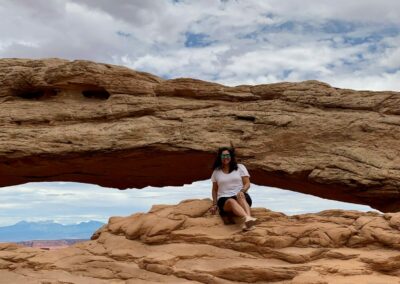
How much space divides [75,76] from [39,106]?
2.03m

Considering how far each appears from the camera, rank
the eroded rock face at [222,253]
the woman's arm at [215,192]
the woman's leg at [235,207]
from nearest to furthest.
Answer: the eroded rock face at [222,253] → the woman's leg at [235,207] → the woman's arm at [215,192]

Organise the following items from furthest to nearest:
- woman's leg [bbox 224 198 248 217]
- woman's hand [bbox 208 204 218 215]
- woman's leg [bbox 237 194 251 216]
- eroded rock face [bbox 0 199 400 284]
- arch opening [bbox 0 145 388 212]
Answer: arch opening [bbox 0 145 388 212]
woman's hand [bbox 208 204 218 215]
woman's leg [bbox 237 194 251 216]
woman's leg [bbox 224 198 248 217]
eroded rock face [bbox 0 199 400 284]

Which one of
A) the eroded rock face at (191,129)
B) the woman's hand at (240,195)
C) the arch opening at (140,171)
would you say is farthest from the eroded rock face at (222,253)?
the arch opening at (140,171)

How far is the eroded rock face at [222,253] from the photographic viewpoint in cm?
1173

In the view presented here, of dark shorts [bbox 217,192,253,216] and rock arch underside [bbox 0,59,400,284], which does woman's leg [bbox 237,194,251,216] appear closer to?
dark shorts [bbox 217,192,253,216]

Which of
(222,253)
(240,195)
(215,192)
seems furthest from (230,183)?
(222,253)

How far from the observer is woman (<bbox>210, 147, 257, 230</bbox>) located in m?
13.8

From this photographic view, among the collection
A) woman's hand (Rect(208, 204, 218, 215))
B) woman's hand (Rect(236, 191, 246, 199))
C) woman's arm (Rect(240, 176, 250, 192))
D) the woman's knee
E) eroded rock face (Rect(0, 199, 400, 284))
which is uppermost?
woman's arm (Rect(240, 176, 250, 192))

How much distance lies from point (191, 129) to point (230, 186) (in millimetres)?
6420

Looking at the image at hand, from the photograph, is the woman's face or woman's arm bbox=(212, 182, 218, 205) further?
woman's arm bbox=(212, 182, 218, 205)

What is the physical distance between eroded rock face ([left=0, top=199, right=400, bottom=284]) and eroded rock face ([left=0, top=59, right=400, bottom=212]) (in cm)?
448

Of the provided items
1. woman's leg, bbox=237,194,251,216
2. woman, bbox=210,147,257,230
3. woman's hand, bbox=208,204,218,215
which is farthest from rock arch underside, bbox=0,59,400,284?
woman's leg, bbox=237,194,251,216

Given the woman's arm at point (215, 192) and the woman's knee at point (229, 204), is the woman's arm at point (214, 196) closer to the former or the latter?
the woman's arm at point (215, 192)

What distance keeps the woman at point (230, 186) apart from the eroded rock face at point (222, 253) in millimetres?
531
